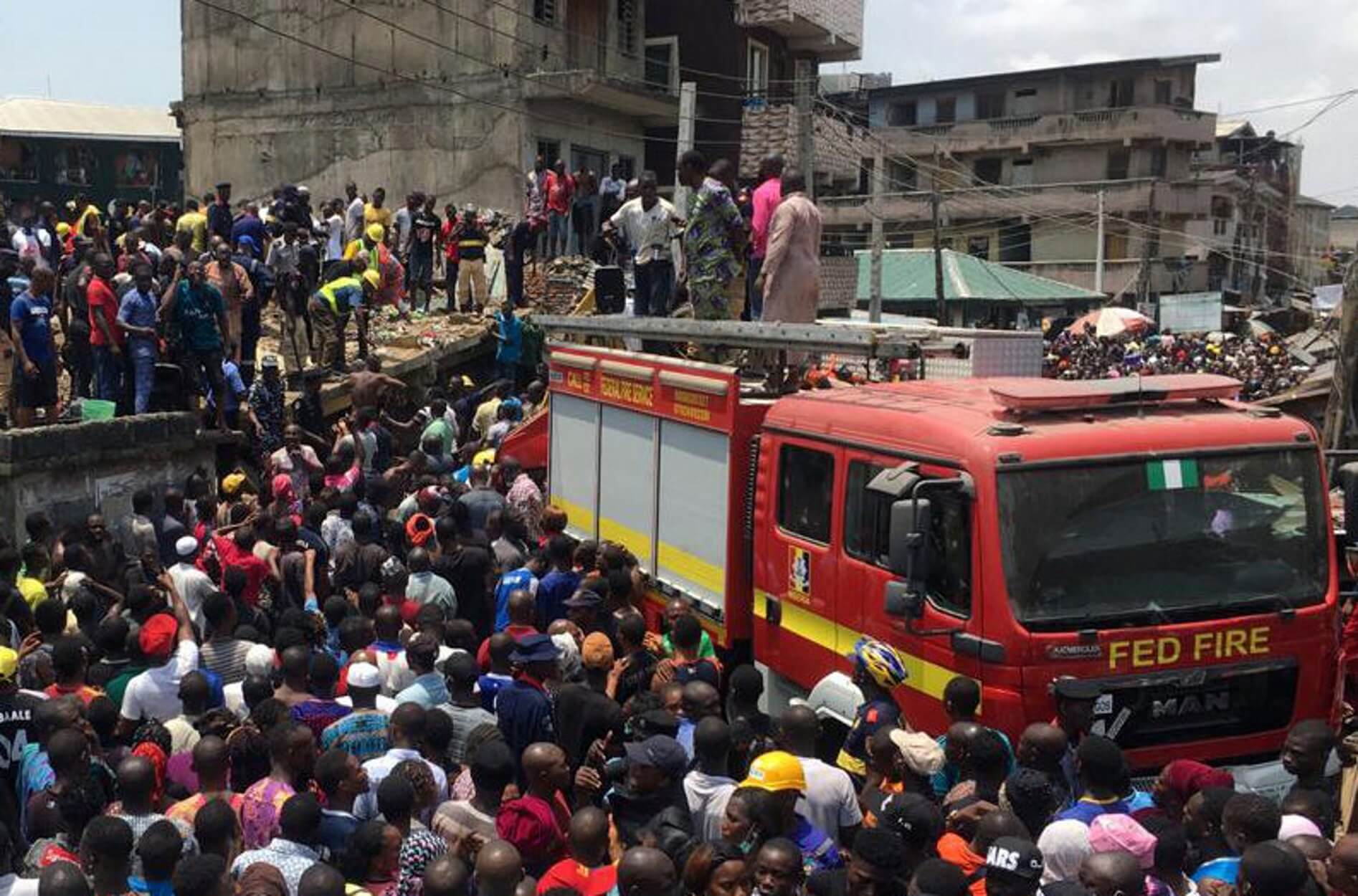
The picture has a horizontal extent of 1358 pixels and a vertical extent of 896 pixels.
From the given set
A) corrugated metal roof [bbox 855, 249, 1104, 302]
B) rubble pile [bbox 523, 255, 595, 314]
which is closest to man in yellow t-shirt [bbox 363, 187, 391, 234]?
rubble pile [bbox 523, 255, 595, 314]

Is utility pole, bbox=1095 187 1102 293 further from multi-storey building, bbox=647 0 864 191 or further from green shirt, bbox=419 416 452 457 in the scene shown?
green shirt, bbox=419 416 452 457

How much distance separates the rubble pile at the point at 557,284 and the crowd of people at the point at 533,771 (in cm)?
1171

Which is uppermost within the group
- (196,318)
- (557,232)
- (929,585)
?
(557,232)

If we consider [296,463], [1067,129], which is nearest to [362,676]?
[296,463]

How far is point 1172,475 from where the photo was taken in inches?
228

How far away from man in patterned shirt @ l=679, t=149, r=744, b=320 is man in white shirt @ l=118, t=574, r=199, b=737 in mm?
4985

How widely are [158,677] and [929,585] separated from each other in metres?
3.77

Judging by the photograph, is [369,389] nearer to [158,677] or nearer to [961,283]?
[158,677]

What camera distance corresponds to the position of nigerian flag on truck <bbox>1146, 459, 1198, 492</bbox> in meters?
5.76

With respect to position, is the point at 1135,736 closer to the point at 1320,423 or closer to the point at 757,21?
the point at 1320,423

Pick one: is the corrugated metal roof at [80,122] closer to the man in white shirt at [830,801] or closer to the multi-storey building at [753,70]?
the multi-storey building at [753,70]

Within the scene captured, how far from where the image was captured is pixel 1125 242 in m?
50.8

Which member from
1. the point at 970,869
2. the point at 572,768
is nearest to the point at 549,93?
the point at 572,768

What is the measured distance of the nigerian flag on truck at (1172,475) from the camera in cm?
576
